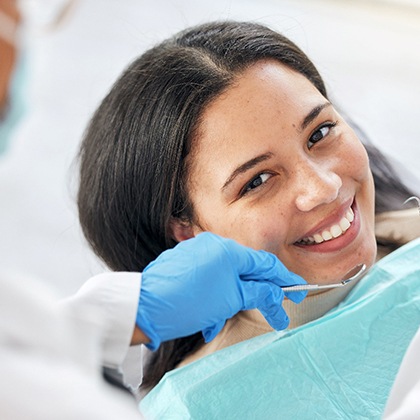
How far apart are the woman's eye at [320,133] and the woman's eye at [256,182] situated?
106 millimetres

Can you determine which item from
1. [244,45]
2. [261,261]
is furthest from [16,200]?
[261,261]

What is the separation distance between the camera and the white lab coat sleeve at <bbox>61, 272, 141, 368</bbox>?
1.17 m

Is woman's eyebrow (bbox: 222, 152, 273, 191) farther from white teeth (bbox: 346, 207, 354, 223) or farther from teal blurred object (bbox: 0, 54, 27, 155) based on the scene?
teal blurred object (bbox: 0, 54, 27, 155)

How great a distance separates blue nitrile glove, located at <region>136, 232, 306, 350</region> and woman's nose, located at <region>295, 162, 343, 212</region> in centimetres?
14

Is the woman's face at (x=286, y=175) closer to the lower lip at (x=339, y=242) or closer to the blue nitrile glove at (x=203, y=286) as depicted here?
the lower lip at (x=339, y=242)

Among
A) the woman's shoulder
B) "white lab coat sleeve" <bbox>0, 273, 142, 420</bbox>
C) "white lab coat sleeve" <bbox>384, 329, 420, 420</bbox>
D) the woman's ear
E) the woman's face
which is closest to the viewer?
"white lab coat sleeve" <bbox>0, 273, 142, 420</bbox>

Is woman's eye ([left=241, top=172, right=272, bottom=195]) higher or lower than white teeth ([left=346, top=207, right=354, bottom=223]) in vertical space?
higher

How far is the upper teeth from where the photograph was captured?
1551 mm

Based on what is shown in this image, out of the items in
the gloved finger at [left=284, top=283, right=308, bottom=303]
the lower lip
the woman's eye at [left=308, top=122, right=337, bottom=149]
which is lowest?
the gloved finger at [left=284, top=283, right=308, bottom=303]

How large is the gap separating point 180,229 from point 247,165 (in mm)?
278

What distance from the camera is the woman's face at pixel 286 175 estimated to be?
1.53 metres

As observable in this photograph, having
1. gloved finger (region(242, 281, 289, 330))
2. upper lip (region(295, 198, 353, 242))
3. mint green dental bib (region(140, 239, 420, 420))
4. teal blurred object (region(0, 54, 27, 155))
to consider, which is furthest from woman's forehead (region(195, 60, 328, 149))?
teal blurred object (region(0, 54, 27, 155))

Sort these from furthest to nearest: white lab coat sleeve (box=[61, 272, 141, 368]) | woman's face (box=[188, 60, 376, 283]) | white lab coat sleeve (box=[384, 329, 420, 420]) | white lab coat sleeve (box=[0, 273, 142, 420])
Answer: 1. woman's face (box=[188, 60, 376, 283])
2. white lab coat sleeve (box=[384, 329, 420, 420])
3. white lab coat sleeve (box=[61, 272, 141, 368])
4. white lab coat sleeve (box=[0, 273, 142, 420])

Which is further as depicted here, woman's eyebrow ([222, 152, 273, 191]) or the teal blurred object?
woman's eyebrow ([222, 152, 273, 191])
